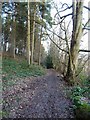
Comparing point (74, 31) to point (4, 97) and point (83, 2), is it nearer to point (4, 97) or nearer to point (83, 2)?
point (83, 2)

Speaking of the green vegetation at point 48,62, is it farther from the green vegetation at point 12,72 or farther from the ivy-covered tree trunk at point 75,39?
the ivy-covered tree trunk at point 75,39

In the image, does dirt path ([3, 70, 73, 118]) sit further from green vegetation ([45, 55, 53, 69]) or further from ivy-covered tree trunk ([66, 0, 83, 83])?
green vegetation ([45, 55, 53, 69])

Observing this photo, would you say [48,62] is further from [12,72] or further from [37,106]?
[37,106]

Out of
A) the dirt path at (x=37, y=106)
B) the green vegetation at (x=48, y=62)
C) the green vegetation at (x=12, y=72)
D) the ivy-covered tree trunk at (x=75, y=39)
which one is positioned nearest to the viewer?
the dirt path at (x=37, y=106)

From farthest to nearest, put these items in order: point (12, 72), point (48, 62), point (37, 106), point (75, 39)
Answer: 1. point (48, 62)
2. point (12, 72)
3. point (75, 39)
4. point (37, 106)

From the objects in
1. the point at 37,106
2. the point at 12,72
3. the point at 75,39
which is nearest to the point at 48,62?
the point at 12,72

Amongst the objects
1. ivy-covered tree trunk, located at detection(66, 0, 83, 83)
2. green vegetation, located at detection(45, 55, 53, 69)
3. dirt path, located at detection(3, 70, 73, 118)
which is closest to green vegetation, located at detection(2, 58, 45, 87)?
dirt path, located at detection(3, 70, 73, 118)

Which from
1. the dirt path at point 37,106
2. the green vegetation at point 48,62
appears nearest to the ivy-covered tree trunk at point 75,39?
the dirt path at point 37,106

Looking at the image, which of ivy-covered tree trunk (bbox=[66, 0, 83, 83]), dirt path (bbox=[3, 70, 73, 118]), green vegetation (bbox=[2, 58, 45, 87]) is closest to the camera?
dirt path (bbox=[3, 70, 73, 118])

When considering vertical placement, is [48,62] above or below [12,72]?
below

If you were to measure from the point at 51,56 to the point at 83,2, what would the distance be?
13886 millimetres

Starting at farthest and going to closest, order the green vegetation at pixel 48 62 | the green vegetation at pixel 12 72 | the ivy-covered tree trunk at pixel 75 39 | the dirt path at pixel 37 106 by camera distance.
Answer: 1. the green vegetation at pixel 48 62
2. the ivy-covered tree trunk at pixel 75 39
3. the green vegetation at pixel 12 72
4. the dirt path at pixel 37 106

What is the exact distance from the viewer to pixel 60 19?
919 centimetres

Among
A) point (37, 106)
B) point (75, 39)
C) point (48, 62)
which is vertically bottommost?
point (48, 62)
